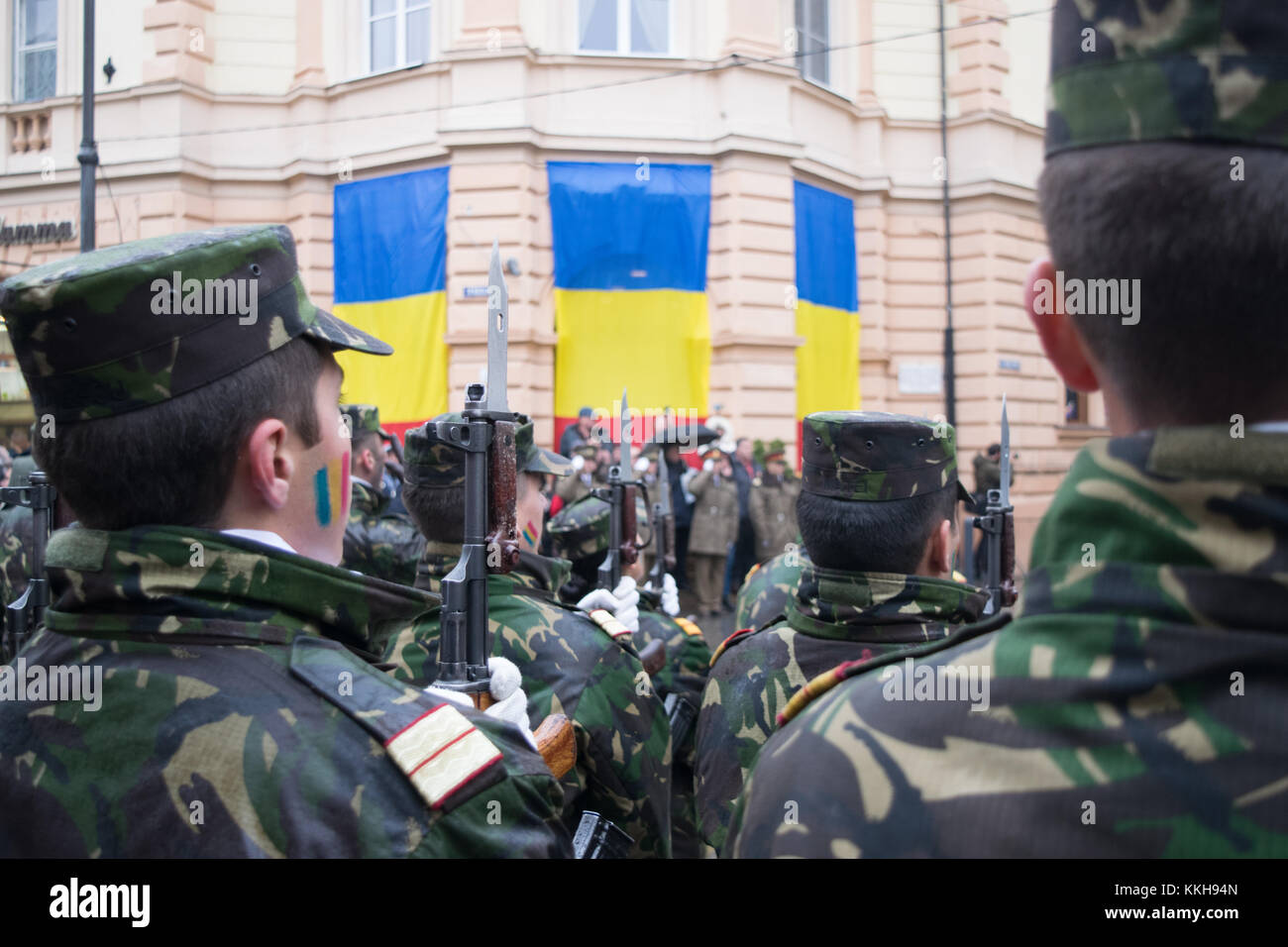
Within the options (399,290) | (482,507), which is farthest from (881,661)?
(399,290)

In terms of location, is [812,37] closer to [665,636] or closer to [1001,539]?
[665,636]

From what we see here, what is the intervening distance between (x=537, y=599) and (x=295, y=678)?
1.70 m

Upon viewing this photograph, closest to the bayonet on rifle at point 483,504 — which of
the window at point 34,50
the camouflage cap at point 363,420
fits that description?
the camouflage cap at point 363,420

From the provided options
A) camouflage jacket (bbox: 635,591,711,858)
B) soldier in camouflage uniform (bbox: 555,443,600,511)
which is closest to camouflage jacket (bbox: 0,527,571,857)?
camouflage jacket (bbox: 635,591,711,858)

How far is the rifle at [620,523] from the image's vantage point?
505 cm

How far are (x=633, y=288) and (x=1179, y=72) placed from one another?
11827 mm

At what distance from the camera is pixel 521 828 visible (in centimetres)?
135

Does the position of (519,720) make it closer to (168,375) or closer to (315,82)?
(168,375)

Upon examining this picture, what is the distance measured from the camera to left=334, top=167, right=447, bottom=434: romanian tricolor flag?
12.4m

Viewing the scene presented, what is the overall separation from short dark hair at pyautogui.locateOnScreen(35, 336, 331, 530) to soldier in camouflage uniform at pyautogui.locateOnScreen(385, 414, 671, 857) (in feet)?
4.22

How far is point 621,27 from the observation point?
506 inches

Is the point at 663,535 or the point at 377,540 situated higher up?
the point at 377,540

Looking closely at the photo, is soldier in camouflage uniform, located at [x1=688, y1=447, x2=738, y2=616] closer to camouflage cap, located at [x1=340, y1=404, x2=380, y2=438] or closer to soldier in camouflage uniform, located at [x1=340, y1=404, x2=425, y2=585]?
camouflage cap, located at [x1=340, y1=404, x2=380, y2=438]
